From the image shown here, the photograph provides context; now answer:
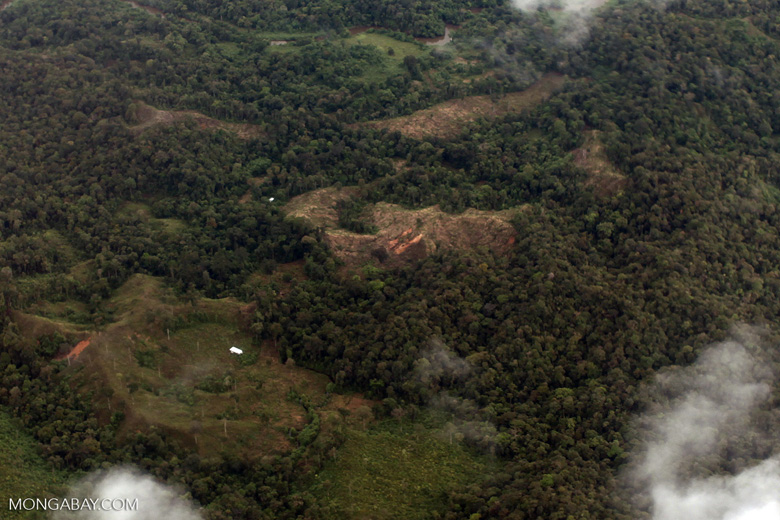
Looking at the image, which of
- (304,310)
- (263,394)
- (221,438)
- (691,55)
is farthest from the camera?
(691,55)

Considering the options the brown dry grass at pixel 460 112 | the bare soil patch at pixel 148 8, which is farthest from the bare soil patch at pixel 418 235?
the bare soil patch at pixel 148 8

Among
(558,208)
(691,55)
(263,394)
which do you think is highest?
(691,55)

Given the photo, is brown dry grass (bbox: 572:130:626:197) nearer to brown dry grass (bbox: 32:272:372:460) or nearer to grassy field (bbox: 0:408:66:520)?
brown dry grass (bbox: 32:272:372:460)

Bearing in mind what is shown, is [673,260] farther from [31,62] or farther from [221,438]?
[31,62]

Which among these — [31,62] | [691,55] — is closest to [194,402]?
[31,62]

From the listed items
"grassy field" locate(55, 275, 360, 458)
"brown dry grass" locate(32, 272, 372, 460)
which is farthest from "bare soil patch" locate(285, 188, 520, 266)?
"grassy field" locate(55, 275, 360, 458)

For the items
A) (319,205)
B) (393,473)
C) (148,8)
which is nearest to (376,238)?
(319,205)

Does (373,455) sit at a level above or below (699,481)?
below
